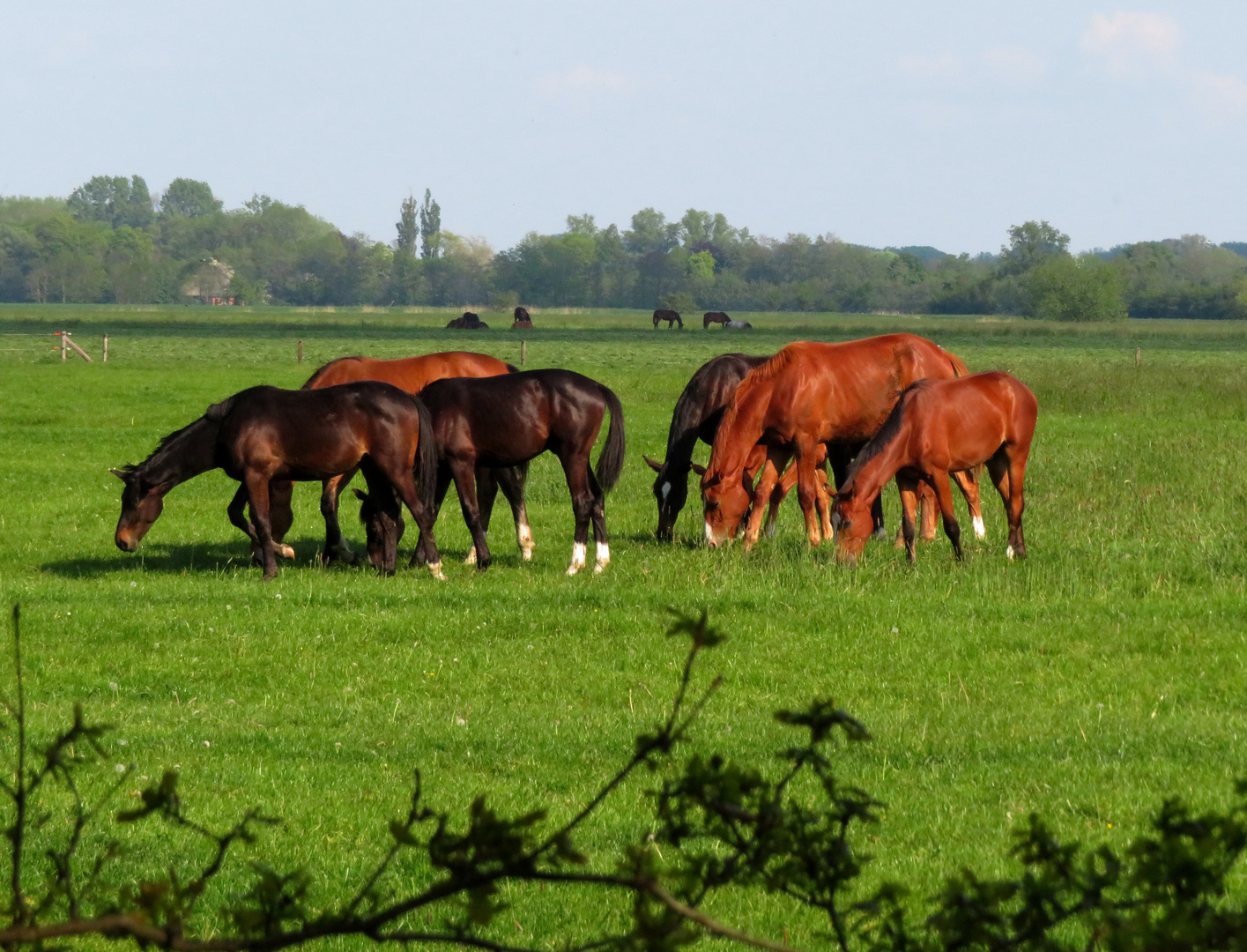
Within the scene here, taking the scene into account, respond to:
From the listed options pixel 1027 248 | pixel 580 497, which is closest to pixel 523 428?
pixel 580 497

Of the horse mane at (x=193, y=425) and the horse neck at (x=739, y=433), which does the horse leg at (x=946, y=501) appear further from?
the horse mane at (x=193, y=425)

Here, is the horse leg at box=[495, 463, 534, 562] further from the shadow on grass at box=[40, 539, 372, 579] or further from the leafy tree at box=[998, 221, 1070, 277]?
the leafy tree at box=[998, 221, 1070, 277]

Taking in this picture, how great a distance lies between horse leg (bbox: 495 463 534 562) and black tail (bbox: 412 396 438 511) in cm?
120

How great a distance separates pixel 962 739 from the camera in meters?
7.85

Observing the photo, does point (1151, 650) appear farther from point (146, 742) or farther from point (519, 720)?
point (146, 742)

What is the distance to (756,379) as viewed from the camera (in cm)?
1426

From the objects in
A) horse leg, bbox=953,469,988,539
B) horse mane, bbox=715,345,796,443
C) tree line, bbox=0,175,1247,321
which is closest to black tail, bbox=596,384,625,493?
horse mane, bbox=715,345,796,443

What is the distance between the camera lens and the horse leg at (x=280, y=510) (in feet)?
46.0

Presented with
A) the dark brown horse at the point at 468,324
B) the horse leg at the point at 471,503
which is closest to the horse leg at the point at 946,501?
the horse leg at the point at 471,503

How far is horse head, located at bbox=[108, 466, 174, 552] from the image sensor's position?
13.5m

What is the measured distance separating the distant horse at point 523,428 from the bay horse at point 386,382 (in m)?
0.84

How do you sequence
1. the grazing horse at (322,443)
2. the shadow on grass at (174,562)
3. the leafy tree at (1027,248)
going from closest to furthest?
the grazing horse at (322,443)
the shadow on grass at (174,562)
the leafy tree at (1027,248)

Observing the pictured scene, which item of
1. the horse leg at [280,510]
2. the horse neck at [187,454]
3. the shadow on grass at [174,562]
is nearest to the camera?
the horse neck at [187,454]

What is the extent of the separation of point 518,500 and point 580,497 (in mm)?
1354
